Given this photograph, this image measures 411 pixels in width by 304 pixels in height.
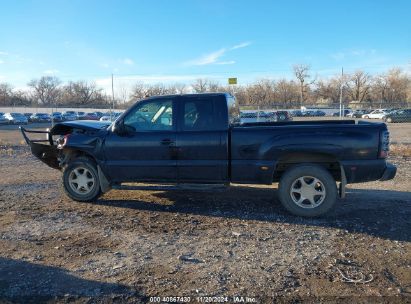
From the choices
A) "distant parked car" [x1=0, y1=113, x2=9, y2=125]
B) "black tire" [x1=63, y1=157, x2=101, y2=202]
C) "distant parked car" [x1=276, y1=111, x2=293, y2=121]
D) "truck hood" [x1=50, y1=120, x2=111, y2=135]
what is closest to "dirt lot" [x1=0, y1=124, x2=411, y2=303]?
"black tire" [x1=63, y1=157, x2=101, y2=202]

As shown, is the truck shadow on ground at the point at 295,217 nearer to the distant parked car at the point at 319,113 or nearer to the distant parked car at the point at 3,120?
the distant parked car at the point at 3,120

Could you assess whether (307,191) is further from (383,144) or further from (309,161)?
(383,144)

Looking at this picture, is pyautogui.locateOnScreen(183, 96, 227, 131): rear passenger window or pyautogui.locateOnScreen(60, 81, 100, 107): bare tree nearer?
pyautogui.locateOnScreen(183, 96, 227, 131): rear passenger window

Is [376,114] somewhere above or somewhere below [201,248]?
above

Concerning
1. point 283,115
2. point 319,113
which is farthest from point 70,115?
point 283,115

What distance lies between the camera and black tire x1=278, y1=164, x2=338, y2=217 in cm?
532

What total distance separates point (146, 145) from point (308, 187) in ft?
8.46

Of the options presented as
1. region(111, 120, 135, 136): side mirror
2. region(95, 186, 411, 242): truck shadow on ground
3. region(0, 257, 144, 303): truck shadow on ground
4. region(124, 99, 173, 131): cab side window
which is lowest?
region(0, 257, 144, 303): truck shadow on ground

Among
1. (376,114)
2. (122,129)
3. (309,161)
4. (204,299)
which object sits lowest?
(204,299)

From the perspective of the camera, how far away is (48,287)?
343 centimetres

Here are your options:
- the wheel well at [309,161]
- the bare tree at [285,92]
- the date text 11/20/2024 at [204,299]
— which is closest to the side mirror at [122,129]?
the wheel well at [309,161]

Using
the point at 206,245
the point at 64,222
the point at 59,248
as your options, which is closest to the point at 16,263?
the point at 59,248

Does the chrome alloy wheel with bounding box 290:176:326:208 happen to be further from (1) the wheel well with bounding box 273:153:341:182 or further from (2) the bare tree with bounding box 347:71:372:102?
(2) the bare tree with bounding box 347:71:372:102

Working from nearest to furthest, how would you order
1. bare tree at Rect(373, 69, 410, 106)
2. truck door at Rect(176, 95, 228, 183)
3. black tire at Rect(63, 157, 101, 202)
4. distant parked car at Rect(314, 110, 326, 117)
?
truck door at Rect(176, 95, 228, 183), black tire at Rect(63, 157, 101, 202), distant parked car at Rect(314, 110, 326, 117), bare tree at Rect(373, 69, 410, 106)
